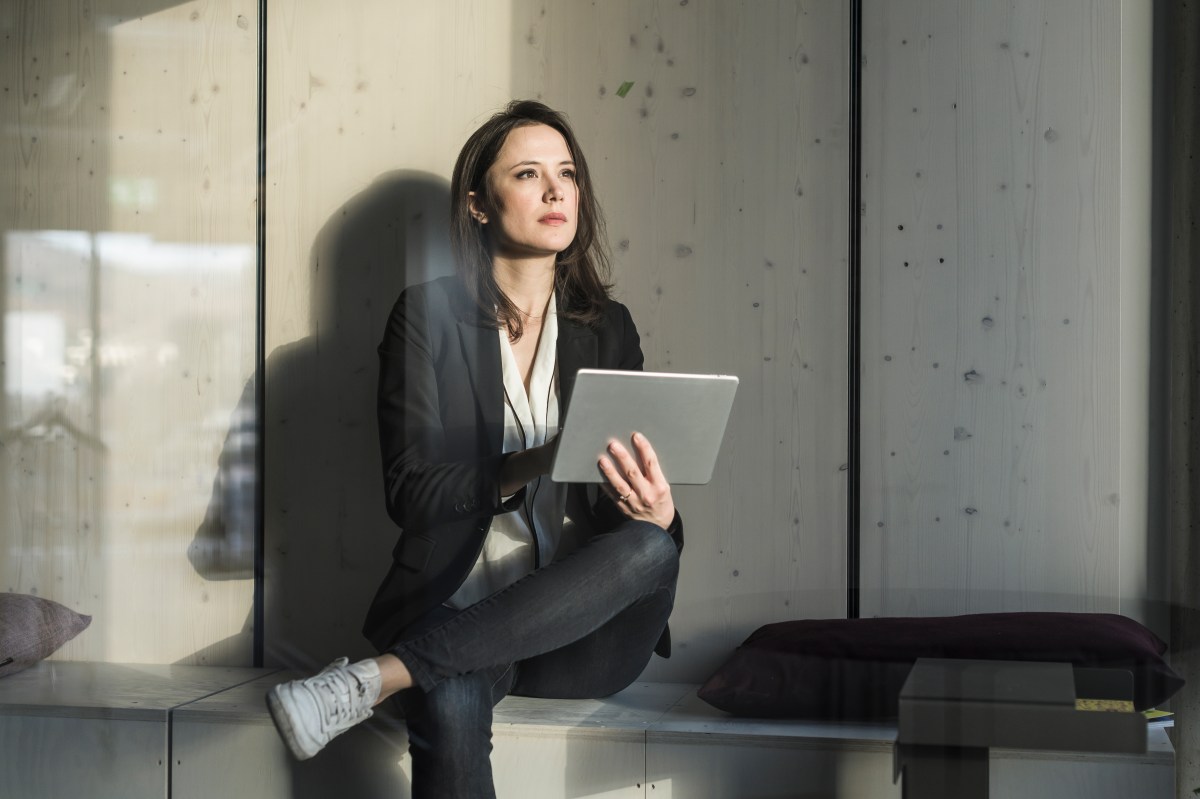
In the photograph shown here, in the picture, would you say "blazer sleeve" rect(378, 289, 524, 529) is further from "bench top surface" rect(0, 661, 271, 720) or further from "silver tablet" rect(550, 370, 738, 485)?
"bench top surface" rect(0, 661, 271, 720)

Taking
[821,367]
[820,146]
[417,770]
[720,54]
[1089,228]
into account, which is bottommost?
[417,770]

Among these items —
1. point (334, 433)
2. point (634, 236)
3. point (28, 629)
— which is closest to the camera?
point (634, 236)

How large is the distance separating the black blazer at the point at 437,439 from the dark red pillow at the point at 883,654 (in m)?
0.13

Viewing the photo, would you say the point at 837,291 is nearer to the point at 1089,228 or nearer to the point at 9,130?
the point at 1089,228

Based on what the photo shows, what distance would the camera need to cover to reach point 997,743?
1337 mm

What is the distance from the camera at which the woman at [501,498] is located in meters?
1.41

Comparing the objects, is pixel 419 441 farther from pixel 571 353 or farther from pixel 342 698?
pixel 342 698

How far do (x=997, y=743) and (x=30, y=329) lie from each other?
1.50 metres

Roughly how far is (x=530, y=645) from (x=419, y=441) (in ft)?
1.05

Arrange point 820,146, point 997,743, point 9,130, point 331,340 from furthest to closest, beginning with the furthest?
point 9,130 → point 331,340 → point 820,146 → point 997,743

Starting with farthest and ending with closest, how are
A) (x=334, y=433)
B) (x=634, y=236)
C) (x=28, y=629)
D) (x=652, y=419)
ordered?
(x=28, y=629)
(x=334, y=433)
(x=634, y=236)
(x=652, y=419)

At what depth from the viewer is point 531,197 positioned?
152cm

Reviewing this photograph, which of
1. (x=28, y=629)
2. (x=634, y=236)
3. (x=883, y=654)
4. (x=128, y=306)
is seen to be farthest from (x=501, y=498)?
(x=28, y=629)

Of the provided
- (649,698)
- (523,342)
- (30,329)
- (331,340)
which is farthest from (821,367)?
(30,329)
